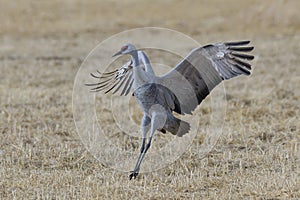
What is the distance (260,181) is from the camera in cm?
633

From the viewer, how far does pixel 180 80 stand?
688 centimetres

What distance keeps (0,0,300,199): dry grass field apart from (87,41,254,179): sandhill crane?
48 centimetres

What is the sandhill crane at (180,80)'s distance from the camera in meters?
6.69

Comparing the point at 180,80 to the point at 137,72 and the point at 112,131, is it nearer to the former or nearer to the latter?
the point at 137,72

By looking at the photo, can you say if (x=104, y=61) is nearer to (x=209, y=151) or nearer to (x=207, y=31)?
(x=207, y=31)

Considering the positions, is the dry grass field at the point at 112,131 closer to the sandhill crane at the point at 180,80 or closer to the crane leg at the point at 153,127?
the crane leg at the point at 153,127

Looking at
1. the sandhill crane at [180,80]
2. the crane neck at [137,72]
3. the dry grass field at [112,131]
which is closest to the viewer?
the dry grass field at [112,131]

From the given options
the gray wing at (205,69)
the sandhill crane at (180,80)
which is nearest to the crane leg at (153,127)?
the sandhill crane at (180,80)

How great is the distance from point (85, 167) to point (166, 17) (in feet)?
60.2

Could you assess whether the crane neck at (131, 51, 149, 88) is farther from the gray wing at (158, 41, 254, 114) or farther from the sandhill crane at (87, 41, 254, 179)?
the gray wing at (158, 41, 254, 114)

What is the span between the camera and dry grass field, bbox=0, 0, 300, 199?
6.16 metres

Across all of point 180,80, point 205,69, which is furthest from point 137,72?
point 205,69

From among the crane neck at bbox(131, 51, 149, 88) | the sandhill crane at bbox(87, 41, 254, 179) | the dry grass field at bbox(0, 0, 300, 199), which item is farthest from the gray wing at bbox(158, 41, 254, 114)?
the dry grass field at bbox(0, 0, 300, 199)

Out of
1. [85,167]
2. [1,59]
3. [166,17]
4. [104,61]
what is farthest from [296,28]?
[85,167]
